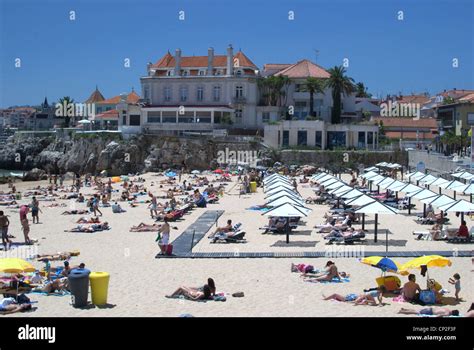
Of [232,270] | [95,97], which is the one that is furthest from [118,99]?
[232,270]

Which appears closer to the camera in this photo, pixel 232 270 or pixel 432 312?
pixel 432 312

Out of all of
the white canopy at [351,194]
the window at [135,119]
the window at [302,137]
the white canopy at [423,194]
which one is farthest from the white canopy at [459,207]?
the window at [135,119]

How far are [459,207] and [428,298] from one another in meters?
8.73

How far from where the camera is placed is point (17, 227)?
88.0ft

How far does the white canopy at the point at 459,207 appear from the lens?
21.2m

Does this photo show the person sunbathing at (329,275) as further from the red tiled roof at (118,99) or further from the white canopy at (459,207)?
the red tiled roof at (118,99)

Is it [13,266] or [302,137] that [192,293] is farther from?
[302,137]

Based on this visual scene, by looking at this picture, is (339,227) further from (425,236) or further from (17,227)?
(17,227)

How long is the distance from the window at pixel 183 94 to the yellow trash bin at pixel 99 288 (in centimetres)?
5446

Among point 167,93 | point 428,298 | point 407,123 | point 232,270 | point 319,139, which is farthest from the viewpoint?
point 407,123

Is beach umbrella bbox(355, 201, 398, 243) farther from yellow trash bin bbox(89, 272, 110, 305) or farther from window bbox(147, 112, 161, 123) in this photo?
window bbox(147, 112, 161, 123)

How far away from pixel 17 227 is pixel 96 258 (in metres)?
8.95

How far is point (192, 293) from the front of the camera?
14156 millimetres
